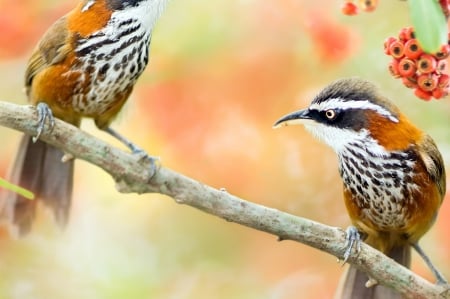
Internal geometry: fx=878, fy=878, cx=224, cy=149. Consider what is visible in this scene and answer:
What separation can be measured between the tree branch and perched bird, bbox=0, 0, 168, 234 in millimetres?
150

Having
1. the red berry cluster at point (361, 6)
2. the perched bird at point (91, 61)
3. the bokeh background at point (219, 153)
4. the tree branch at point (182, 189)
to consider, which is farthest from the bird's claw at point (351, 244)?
the bokeh background at point (219, 153)

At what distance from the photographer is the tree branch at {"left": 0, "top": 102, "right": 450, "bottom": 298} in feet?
5.82

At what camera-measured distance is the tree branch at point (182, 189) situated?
5.82 ft

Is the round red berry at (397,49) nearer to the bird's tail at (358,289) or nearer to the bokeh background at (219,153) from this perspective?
the bird's tail at (358,289)

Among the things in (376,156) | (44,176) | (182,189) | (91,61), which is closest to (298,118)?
(376,156)

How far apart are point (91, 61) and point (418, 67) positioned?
2.58ft

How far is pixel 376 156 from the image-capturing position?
202 centimetres

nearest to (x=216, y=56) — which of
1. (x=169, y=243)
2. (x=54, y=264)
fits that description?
(x=169, y=243)

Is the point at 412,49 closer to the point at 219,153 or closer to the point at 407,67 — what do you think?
the point at 407,67

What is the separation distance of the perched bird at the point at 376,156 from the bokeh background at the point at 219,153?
655 mm

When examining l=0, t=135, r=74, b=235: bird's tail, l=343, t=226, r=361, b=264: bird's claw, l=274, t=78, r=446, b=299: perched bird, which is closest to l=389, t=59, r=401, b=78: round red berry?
l=274, t=78, r=446, b=299: perched bird

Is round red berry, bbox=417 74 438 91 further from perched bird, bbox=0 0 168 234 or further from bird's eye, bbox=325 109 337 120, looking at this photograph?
perched bird, bbox=0 0 168 234

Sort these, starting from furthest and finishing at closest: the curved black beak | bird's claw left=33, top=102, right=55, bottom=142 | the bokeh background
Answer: the bokeh background < the curved black beak < bird's claw left=33, top=102, right=55, bottom=142

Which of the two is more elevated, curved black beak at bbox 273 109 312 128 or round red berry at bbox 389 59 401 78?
curved black beak at bbox 273 109 312 128
